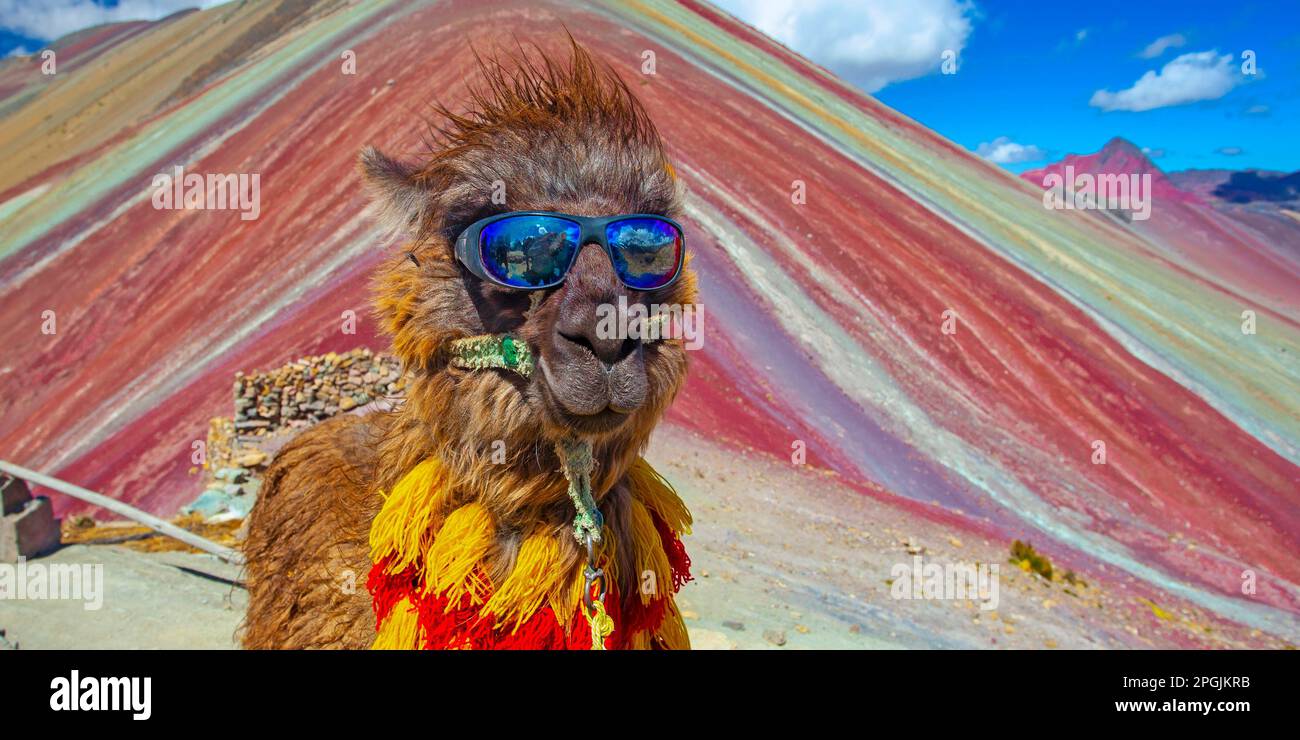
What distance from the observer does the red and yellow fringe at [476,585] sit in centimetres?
210

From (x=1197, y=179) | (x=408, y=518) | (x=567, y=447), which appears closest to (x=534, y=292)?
(x=567, y=447)

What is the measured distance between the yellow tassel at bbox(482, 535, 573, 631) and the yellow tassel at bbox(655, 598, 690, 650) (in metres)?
0.46

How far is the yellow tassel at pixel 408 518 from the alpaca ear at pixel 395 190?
0.75 m

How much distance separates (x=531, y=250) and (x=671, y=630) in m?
1.27

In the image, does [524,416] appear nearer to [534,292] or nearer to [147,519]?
[534,292]

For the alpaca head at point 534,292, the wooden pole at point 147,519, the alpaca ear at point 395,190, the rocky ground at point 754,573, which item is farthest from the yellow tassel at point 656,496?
the wooden pole at point 147,519

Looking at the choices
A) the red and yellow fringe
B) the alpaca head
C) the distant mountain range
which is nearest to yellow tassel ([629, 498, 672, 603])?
the red and yellow fringe

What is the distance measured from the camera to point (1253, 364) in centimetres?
1925

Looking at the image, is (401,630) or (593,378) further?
(401,630)

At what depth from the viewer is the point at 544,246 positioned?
2.16 metres

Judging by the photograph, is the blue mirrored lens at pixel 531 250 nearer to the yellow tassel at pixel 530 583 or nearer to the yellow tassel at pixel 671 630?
the yellow tassel at pixel 530 583

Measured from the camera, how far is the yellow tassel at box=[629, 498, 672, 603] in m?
2.28
